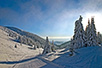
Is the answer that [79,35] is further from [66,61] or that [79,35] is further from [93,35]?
[66,61]

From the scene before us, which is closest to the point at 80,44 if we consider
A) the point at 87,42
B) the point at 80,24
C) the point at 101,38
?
the point at 87,42

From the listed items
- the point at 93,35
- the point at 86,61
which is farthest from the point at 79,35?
the point at 86,61

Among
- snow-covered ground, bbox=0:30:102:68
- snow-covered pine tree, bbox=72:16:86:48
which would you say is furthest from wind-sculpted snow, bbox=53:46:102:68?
Result: snow-covered pine tree, bbox=72:16:86:48

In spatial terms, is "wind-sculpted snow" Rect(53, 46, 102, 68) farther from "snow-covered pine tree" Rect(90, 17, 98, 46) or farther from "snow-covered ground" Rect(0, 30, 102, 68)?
"snow-covered pine tree" Rect(90, 17, 98, 46)

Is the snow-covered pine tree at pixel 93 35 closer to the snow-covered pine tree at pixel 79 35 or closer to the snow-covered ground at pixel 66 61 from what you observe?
the snow-covered pine tree at pixel 79 35

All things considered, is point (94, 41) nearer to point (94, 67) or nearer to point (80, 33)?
point (80, 33)

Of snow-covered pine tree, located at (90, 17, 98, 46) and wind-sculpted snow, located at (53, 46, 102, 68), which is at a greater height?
snow-covered pine tree, located at (90, 17, 98, 46)

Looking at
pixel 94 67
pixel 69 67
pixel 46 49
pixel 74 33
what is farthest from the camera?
pixel 46 49

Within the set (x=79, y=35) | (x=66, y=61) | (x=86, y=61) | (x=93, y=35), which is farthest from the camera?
(x=79, y=35)

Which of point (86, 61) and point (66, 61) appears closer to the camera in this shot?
point (86, 61)

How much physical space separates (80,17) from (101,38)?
28.1 m

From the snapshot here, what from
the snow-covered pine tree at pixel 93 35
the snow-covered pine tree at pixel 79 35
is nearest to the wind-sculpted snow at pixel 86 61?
the snow-covered pine tree at pixel 93 35

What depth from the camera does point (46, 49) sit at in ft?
139

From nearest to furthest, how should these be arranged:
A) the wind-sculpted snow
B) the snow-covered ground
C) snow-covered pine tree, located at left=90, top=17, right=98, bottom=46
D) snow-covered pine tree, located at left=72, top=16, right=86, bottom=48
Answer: the wind-sculpted snow < the snow-covered ground < snow-covered pine tree, located at left=90, top=17, right=98, bottom=46 < snow-covered pine tree, located at left=72, top=16, right=86, bottom=48
